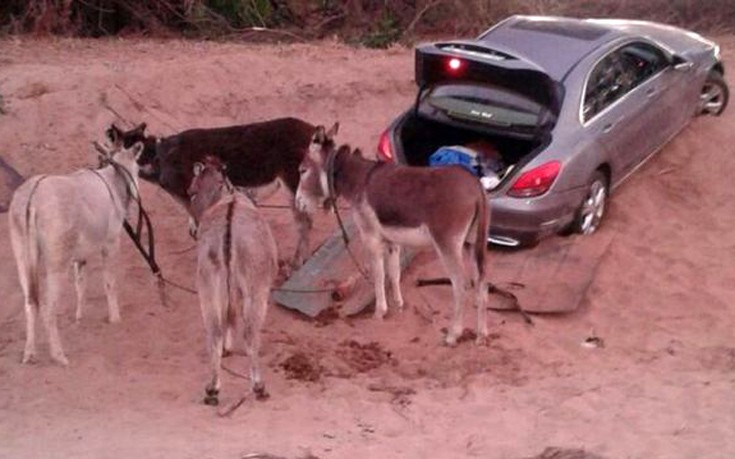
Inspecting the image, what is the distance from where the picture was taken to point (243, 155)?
1104cm

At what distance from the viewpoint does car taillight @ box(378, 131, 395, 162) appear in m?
11.2

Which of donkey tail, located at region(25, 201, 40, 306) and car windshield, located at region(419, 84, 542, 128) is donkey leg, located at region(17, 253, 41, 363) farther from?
car windshield, located at region(419, 84, 542, 128)

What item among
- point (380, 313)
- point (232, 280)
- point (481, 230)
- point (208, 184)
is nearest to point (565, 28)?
point (481, 230)

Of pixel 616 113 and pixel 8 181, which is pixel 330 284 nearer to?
pixel 616 113

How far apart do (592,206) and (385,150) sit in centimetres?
203

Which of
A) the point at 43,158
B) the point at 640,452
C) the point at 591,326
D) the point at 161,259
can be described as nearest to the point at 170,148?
the point at 161,259

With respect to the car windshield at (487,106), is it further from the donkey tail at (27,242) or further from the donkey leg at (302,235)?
the donkey tail at (27,242)

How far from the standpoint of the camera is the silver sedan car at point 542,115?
420 inches

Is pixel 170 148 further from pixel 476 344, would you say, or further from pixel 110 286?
pixel 476 344

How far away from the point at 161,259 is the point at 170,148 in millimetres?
1052

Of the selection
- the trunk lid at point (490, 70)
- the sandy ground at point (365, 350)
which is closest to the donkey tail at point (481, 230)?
the sandy ground at point (365, 350)

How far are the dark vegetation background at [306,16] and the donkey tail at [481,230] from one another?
8.41 metres

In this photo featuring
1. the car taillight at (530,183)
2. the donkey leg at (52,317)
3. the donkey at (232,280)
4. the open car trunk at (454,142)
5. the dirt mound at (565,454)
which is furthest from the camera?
the open car trunk at (454,142)

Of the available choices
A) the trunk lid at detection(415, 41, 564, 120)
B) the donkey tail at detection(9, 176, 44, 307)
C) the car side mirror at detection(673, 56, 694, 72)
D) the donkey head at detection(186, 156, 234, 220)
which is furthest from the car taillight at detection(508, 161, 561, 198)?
the donkey tail at detection(9, 176, 44, 307)
